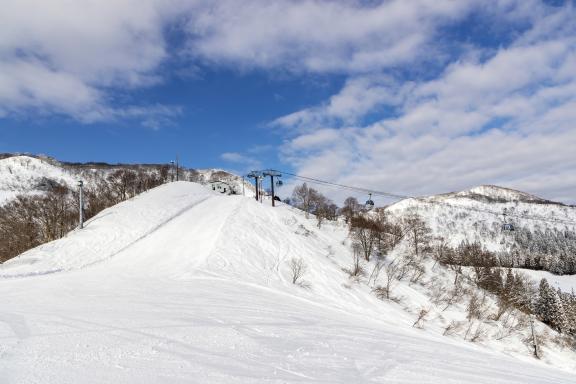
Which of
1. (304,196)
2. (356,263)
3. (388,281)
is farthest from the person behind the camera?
(304,196)

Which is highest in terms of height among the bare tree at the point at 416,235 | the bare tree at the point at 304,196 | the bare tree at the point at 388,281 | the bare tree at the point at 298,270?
the bare tree at the point at 304,196

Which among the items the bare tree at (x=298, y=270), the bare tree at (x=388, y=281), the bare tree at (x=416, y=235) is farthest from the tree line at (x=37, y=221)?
the bare tree at (x=416, y=235)

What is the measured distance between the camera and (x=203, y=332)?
27.7ft

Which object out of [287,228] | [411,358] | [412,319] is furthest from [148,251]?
[411,358]

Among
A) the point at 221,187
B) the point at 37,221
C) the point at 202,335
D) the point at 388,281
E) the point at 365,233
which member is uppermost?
the point at 221,187

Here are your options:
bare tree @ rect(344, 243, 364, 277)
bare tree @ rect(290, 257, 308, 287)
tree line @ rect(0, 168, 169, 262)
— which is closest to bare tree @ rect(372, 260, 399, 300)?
bare tree @ rect(344, 243, 364, 277)

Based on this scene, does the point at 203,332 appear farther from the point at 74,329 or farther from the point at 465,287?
the point at 465,287

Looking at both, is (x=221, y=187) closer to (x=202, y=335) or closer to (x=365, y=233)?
(x=365, y=233)

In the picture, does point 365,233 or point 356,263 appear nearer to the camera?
point 356,263

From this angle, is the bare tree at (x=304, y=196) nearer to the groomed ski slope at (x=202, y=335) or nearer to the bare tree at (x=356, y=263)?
the bare tree at (x=356, y=263)

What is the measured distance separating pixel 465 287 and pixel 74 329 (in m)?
42.7

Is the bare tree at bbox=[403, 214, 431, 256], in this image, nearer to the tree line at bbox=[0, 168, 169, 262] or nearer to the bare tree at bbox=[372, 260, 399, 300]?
the bare tree at bbox=[372, 260, 399, 300]

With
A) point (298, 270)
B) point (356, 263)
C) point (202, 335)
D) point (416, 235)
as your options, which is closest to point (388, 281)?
point (356, 263)


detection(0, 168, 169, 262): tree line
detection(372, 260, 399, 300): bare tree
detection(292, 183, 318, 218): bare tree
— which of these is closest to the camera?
detection(372, 260, 399, 300): bare tree
